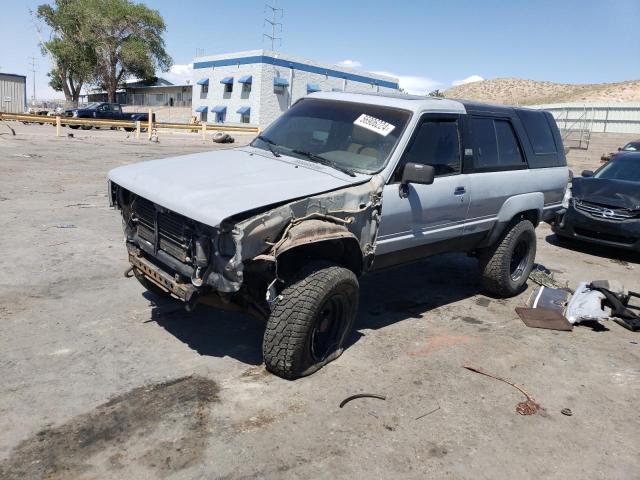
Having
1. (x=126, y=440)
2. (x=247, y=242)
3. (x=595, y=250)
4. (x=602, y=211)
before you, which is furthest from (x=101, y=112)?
(x=126, y=440)

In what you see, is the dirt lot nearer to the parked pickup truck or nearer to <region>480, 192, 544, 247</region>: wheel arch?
<region>480, 192, 544, 247</region>: wheel arch

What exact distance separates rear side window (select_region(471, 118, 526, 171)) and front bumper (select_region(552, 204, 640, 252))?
246 cm

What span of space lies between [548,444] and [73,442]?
2.81m

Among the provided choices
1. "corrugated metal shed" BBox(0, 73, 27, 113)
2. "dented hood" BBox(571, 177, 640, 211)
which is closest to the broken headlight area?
"dented hood" BBox(571, 177, 640, 211)

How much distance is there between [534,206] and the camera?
601 cm

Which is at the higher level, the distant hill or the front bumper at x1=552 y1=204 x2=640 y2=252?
the distant hill

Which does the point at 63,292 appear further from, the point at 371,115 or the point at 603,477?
the point at 603,477

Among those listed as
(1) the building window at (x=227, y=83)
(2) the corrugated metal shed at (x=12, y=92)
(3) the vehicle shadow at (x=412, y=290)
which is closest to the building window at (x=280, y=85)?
(1) the building window at (x=227, y=83)

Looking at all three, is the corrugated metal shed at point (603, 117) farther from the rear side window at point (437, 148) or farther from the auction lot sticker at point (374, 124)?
the auction lot sticker at point (374, 124)

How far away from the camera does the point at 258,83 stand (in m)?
43.5

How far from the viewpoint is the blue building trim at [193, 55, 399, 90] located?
43.5m

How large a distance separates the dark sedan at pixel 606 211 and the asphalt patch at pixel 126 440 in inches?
251

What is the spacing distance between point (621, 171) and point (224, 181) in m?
8.28

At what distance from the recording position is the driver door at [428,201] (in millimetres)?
4375
